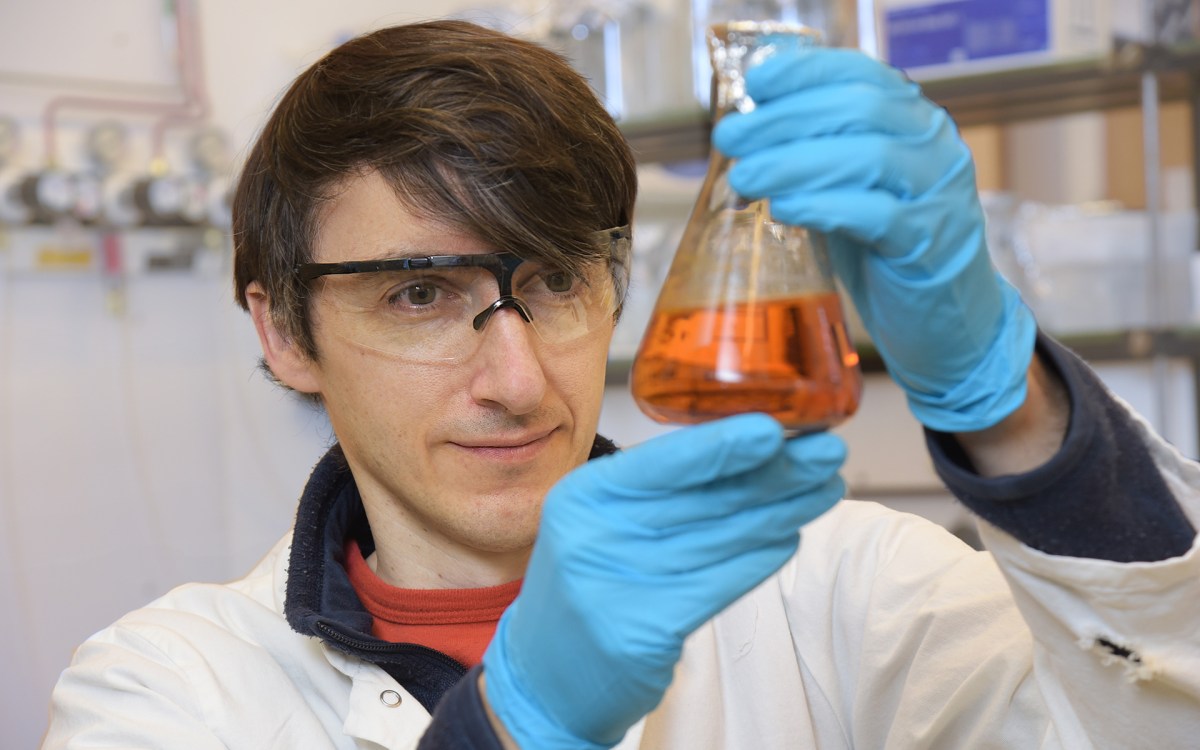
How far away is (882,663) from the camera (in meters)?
1.26

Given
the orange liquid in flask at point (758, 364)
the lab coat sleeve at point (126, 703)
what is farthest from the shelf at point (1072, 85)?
the lab coat sleeve at point (126, 703)

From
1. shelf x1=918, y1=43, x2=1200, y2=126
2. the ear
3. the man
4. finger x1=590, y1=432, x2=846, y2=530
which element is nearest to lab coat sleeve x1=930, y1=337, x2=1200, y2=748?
the man

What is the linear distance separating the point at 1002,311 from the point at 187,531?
225 centimetres

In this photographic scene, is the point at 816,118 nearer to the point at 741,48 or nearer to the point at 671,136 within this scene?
the point at 741,48

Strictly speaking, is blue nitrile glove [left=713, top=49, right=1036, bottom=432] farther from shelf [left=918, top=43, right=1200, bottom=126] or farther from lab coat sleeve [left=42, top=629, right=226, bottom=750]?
shelf [left=918, top=43, right=1200, bottom=126]

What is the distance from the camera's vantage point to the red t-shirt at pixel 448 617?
1.34m

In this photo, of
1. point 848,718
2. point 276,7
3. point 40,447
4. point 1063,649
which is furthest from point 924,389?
point 276,7

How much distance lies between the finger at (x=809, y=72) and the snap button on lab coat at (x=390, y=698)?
78 centimetres

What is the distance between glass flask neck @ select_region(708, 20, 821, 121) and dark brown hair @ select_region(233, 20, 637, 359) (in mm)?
392

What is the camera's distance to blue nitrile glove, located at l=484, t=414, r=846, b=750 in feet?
2.78

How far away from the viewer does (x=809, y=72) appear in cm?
80

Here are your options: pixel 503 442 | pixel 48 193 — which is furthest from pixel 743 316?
pixel 48 193

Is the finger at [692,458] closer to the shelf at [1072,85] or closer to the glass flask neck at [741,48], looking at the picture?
the glass flask neck at [741,48]

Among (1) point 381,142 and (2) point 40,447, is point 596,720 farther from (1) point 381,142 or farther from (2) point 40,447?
(2) point 40,447
